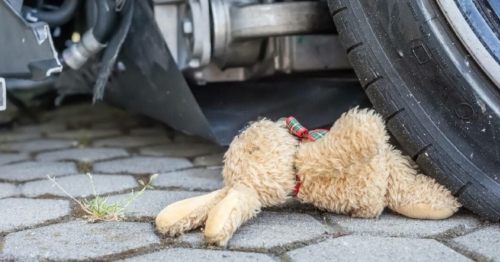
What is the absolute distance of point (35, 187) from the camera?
1.37m

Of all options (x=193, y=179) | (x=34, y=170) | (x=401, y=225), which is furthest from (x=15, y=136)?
(x=401, y=225)

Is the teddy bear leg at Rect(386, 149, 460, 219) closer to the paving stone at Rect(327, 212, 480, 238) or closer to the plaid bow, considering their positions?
the paving stone at Rect(327, 212, 480, 238)

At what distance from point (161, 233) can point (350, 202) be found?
0.34 metres

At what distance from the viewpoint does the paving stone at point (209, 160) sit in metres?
1.62

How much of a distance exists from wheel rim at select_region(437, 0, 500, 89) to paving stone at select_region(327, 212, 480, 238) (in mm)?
252

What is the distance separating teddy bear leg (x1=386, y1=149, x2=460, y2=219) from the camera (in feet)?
3.60

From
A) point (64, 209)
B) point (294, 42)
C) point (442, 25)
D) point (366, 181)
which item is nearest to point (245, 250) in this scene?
point (366, 181)

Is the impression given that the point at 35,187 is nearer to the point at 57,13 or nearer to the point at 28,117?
the point at 57,13

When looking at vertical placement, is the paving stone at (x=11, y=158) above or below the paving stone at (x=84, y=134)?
below

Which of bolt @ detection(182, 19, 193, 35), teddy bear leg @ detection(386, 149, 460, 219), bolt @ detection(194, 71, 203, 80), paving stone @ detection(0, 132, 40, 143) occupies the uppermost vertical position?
bolt @ detection(182, 19, 193, 35)

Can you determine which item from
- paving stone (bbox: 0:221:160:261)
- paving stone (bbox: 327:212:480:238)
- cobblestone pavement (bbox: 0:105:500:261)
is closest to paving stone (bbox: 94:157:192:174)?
cobblestone pavement (bbox: 0:105:500:261)

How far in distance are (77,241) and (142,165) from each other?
618mm

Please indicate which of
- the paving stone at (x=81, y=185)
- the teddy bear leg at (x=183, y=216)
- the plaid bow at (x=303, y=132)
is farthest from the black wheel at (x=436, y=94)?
the paving stone at (x=81, y=185)

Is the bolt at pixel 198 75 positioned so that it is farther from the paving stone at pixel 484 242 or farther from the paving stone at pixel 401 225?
the paving stone at pixel 484 242
